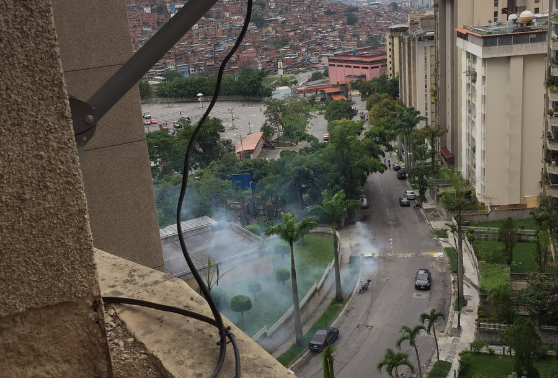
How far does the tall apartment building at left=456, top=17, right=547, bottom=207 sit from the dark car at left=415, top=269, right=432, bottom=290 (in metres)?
5.99

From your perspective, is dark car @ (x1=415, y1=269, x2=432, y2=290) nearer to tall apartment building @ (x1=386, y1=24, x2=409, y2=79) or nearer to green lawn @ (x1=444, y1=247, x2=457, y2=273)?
green lawn @ (x1=444, y1=247, x2=457, y2=273)

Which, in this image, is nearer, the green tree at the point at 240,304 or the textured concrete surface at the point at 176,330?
the textured concrete surface at the point at 176,330

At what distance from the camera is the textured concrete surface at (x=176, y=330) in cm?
149

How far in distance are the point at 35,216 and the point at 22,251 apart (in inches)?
2.3

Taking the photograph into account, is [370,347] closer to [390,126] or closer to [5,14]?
[5,14]

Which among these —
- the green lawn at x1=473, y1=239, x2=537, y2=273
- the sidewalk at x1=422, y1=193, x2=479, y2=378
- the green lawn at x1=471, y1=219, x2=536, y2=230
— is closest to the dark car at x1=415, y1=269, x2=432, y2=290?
the sidewalk at x1=422, y1=193, x2=479, y2=378

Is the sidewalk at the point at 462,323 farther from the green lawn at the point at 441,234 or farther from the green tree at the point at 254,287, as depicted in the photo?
the green tree at the point at 254,287

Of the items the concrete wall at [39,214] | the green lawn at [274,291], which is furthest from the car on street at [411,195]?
the concrete wall at [39,214]

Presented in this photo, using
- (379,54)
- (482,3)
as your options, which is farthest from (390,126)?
(379,54)

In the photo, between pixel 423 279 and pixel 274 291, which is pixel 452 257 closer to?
pixel 423 279

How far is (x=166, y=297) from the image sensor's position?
1.84 meters

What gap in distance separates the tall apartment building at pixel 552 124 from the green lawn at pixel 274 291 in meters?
7.39

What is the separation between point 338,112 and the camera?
5134 centimetres

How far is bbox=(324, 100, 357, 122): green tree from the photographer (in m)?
51.2
